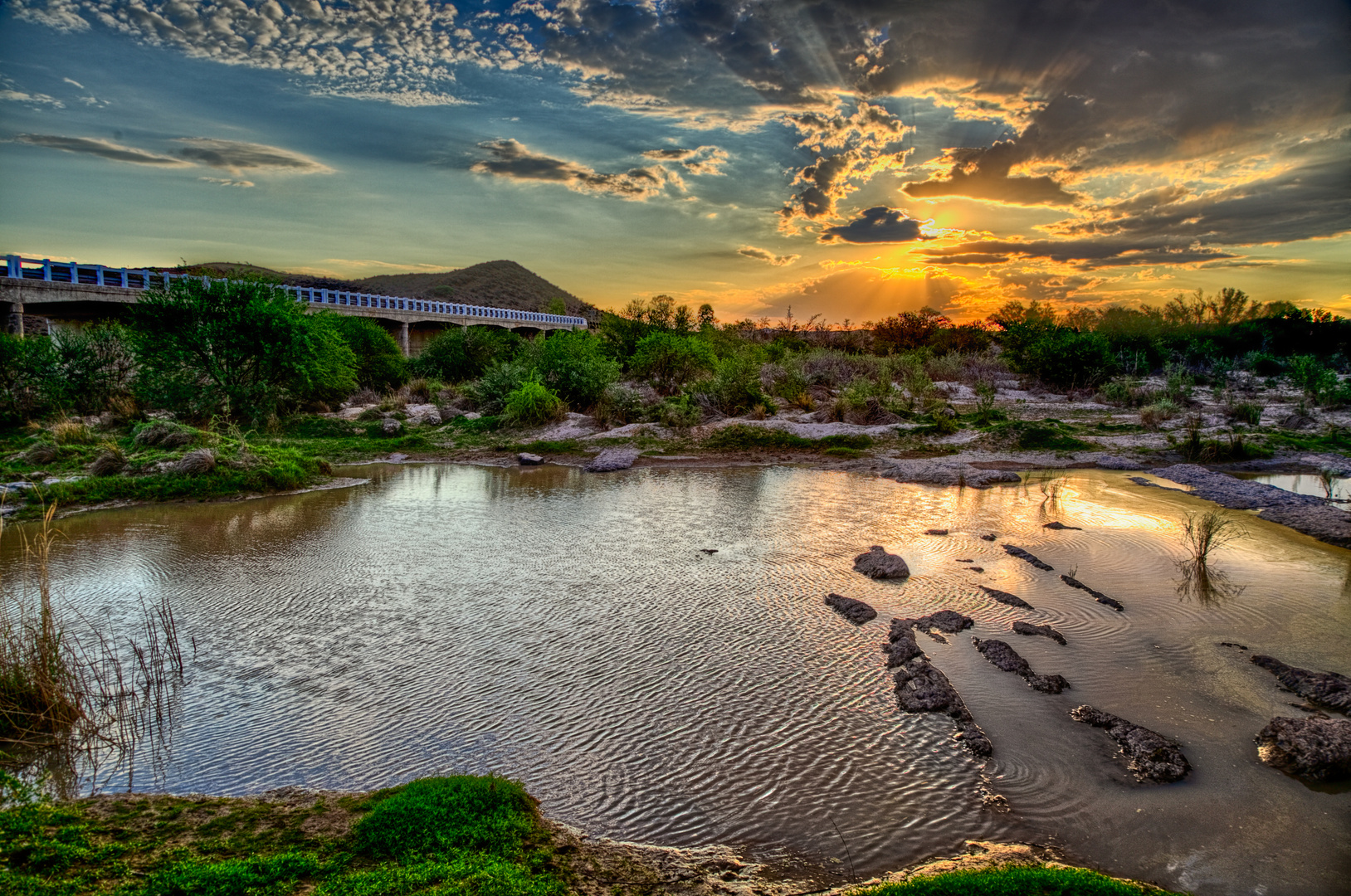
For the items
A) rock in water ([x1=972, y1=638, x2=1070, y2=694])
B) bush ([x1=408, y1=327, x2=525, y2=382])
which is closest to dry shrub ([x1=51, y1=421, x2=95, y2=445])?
bush ([x1=408, y1=327, x2=525, y2=382])

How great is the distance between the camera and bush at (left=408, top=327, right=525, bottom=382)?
28.7 meters

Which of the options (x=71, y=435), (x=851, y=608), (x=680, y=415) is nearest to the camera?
(x=851, y=608)

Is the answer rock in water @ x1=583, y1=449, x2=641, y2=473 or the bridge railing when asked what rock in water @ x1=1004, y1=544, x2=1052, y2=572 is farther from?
the bridge railing

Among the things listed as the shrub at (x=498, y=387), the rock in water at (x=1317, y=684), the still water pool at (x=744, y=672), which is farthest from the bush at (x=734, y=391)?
the rock in water at (x=1317, y=684)

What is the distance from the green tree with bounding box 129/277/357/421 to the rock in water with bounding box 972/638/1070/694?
17.7 metres

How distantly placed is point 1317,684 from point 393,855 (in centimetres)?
689

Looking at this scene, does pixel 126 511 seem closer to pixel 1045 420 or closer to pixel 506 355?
pixel 506 355

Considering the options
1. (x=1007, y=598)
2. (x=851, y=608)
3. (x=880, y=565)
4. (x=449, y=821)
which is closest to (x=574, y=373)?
(x=880, y=565)

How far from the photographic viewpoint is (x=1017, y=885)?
9.96 ft

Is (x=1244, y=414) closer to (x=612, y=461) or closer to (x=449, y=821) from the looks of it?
(x=612, y=461)

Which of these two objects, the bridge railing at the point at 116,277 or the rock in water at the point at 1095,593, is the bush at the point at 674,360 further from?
the rock in water at the point at 1095,593

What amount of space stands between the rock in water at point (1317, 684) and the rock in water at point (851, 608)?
3.30m

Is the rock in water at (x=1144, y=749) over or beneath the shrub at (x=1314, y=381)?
beneath

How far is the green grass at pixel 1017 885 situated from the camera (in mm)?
2992
